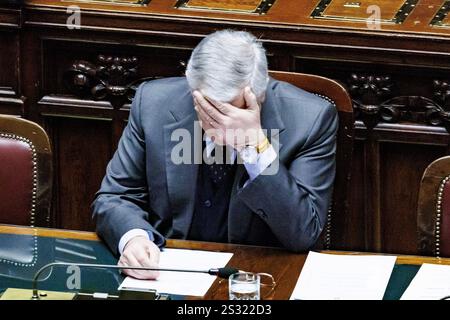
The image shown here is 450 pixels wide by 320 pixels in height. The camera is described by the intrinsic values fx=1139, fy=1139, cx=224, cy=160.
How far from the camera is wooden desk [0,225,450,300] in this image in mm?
2715

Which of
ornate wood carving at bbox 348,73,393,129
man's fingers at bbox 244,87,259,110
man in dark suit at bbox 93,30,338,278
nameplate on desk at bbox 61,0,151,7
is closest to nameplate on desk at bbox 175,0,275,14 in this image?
nameplate on desk at bbox 61,0,151,7

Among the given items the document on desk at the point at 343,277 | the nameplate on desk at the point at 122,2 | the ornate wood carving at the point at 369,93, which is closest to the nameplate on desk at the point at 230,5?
the nameplate on desk at the point at 122,2

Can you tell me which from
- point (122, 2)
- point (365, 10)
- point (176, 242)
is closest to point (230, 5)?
point (122, 2)

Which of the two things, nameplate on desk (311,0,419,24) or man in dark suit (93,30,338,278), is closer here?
man in dark suit (93,30,338,278)

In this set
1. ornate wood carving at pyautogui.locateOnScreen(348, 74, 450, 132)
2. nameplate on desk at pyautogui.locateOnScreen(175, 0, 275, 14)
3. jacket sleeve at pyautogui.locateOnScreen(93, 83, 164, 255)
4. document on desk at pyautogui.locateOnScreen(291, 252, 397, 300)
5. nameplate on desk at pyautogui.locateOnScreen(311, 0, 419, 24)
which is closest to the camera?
document on desk at pyautogui.locateOnScreen(291, 252, 397, 300)

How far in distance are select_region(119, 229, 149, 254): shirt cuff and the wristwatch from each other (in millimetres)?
323

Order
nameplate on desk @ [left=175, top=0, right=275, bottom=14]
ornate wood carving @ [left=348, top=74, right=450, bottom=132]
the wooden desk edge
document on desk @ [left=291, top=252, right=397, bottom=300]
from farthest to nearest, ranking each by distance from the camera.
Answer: nameplate on desk @ [left=175, top=0, right=275, bottom=14], ornate wood carving @ [left=348, top=74, right=450, bottom=132], the wooden desk edge, document on desk @ [left=291, top=252, right=397, bottom=300]

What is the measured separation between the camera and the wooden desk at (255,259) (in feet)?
8.91

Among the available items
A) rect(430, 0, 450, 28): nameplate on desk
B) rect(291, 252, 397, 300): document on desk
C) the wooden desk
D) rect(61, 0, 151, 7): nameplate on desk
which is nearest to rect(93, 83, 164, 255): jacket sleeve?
the wooden desk

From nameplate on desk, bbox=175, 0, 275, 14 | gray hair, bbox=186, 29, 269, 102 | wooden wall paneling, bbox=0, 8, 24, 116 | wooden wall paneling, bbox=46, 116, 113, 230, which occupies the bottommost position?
wooden wall paneling, bbox=46, 116, 113, 230

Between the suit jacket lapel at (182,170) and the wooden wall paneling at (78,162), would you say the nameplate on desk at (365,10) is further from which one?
the suit jacket lapel at (182,170)

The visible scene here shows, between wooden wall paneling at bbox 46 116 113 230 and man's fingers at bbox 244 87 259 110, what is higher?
man's fingers at bbox 244 87 259 110

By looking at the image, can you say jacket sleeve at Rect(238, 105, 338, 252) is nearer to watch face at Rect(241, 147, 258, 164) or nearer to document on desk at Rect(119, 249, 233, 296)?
watch face at Rect(241, 147, 258, 164)
